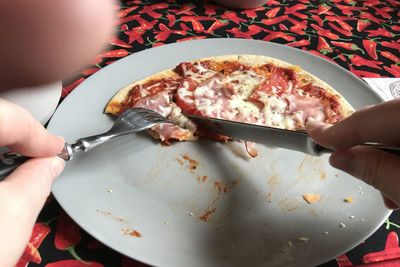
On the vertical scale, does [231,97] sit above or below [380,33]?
below

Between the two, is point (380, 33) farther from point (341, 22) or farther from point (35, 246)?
point (35, 246)

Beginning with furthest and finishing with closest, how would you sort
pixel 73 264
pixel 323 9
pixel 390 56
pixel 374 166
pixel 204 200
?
pixel 323 9, pixel 390 56, pixel 204 200, pixel 73 264, pixel 374 166

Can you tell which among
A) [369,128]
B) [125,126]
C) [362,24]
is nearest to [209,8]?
[362,24]

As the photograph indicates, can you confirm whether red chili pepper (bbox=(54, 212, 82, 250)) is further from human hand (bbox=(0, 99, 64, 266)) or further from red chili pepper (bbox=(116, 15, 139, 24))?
red chili pepper (bbox=(116, 15, 139, 24))

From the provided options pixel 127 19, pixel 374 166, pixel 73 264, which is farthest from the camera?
pixel 127 19

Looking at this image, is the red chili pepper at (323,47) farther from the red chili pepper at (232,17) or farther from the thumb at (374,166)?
the thumb at (374,166)

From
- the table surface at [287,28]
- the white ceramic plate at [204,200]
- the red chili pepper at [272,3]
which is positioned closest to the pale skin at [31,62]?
the white ceramic plate at [204,200]

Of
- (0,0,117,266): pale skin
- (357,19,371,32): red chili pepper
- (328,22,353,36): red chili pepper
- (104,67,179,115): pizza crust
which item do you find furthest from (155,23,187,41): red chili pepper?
(0,0,117,266): pale skin
